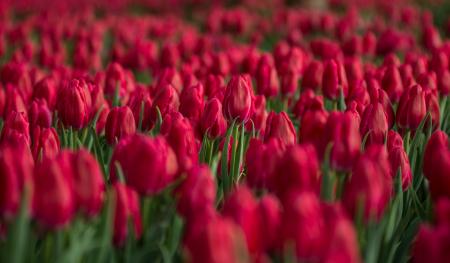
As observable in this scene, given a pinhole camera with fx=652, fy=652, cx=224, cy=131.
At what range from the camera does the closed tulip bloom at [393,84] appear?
2.71m

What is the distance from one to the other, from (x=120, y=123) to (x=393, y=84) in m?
1.27

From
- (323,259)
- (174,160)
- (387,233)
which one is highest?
(323,259)

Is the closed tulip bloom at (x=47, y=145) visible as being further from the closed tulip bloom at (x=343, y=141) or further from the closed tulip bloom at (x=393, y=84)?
the closed tulip bloom at (x=393, y=84)

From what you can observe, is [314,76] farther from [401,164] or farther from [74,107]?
[401,164]

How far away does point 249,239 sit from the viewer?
1157 millimetres

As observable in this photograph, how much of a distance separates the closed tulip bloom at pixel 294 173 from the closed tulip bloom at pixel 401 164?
0.37 m

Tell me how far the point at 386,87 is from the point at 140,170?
1627 mm

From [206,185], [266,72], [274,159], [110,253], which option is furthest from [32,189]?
[266,72]

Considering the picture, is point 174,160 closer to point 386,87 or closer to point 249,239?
point 249,239

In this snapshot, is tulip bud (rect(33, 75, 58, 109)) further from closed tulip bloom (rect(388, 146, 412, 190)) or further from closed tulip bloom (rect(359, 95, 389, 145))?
closed tulip bloom (rect(388, 146, 412, 190))

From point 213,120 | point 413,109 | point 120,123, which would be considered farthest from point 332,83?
point 120,123

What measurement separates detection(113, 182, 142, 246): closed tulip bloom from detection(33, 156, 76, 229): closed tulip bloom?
0.37 feet

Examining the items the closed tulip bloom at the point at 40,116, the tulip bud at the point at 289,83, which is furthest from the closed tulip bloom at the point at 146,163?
the tulip bud at the point at 289,83

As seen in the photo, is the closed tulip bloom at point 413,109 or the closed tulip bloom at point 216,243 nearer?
the closed tulip bloom at point 216,243
